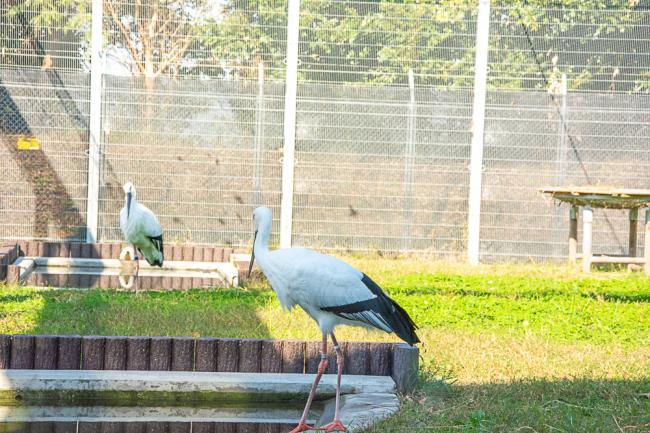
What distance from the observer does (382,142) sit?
48.2ft

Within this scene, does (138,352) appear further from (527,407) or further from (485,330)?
(485,330)

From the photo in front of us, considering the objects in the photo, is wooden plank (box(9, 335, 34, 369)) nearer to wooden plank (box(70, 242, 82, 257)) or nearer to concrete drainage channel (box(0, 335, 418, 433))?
concrete drainage channel (box(0, 335, 418, 433))

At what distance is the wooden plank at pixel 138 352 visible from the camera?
6.07 m

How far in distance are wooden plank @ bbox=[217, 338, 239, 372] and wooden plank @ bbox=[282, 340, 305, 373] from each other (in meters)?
0.30

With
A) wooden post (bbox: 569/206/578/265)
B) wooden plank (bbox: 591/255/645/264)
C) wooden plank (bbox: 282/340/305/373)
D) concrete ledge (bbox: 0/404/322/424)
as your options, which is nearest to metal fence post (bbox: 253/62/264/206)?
wooden post (bbox: 569/206/578/265)

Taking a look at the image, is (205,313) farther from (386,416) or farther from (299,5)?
(299,5)

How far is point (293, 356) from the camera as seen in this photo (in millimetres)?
6227

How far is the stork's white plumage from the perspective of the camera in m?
11.8

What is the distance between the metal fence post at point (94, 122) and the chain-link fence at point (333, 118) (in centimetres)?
9

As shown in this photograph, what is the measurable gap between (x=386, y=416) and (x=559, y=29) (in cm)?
1060

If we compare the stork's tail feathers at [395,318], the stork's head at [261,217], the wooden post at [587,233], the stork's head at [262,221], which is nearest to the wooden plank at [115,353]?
the stork's head at [262,221]

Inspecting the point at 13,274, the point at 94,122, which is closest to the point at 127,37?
the point at 94,122

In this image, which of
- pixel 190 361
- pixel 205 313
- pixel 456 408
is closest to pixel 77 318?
pixel 205 313

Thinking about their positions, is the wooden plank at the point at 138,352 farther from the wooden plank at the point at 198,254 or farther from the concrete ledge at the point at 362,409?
the wooden plank at the point at 198,254
